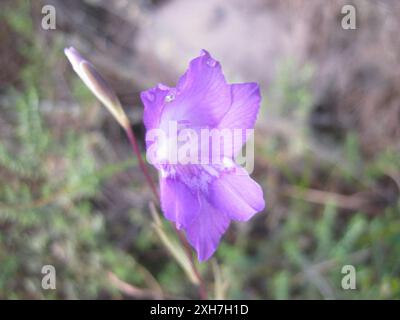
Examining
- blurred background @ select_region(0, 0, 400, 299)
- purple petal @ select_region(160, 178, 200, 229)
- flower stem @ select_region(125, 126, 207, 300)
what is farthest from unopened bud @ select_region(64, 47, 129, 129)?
blurred background @ select_region(0, 0, 400, 299)

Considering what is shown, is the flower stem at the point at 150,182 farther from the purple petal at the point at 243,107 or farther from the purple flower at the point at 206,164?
the purple petal at the point at 243,107

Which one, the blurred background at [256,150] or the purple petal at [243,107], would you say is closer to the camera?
the purple petal at [243,107]

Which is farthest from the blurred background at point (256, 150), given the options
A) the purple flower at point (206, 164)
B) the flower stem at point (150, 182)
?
the purple flower at point (206, 164)

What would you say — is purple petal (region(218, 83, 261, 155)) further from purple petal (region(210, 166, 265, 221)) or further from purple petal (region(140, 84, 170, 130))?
purple petal (region(140, 84, 170, 130))

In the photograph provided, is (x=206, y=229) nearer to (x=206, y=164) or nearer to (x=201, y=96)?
(x=206, y=164)

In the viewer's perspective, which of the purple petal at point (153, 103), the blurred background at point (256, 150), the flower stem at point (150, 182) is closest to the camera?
the purple petal at point (153, 103)

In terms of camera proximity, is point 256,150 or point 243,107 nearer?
point 243,107

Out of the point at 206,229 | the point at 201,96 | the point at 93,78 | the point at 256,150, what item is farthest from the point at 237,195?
the point at 256,150
